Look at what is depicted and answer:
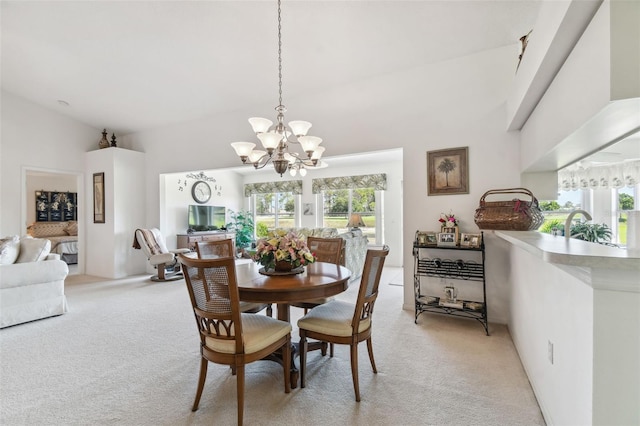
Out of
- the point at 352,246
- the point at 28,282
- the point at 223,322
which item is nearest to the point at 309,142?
the point at 223,322

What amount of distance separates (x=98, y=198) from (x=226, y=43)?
14.8ft

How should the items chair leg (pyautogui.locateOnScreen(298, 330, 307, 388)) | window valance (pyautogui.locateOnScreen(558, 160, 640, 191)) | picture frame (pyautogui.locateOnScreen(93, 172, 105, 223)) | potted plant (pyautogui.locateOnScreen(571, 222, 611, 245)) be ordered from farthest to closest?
picture frame (pyautogui.locateOnScreen(93, 172, 105, 223)) < potted plant (pyautogui.locateOnScreen(571, 222, 611, 245)) < window valance (pyautogui.locateOnScreen(558, 160, 640, 191)) < chair leg (pyautogui.locateOnScreen(298, 330, 307, 388))

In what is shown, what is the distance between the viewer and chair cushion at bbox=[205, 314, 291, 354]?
1.77 metres

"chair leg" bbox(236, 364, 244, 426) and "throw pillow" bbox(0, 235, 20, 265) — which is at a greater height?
"throw pillow" bbox(0, 235, 20, 265)

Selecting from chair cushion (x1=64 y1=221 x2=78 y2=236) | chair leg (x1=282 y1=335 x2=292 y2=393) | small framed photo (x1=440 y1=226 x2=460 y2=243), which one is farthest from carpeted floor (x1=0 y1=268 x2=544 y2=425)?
chair cushion (x1=64 y1=221 x2=78 y2=236)

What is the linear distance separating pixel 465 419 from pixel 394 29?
3381 millimetres

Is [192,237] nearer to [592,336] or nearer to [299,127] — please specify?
[299,127]

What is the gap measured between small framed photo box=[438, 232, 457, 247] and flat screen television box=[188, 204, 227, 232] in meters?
5.95

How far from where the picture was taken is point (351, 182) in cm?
752

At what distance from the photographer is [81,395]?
205 centimetres

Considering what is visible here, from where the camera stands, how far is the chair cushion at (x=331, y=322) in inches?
79.5

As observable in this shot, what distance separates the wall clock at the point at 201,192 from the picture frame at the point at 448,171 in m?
5.97

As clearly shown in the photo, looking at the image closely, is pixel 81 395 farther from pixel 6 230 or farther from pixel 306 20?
pixel 6 230

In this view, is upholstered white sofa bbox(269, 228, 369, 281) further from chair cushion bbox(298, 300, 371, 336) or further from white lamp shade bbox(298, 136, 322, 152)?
chair cushion bbox(298, 300, 371, 336)
